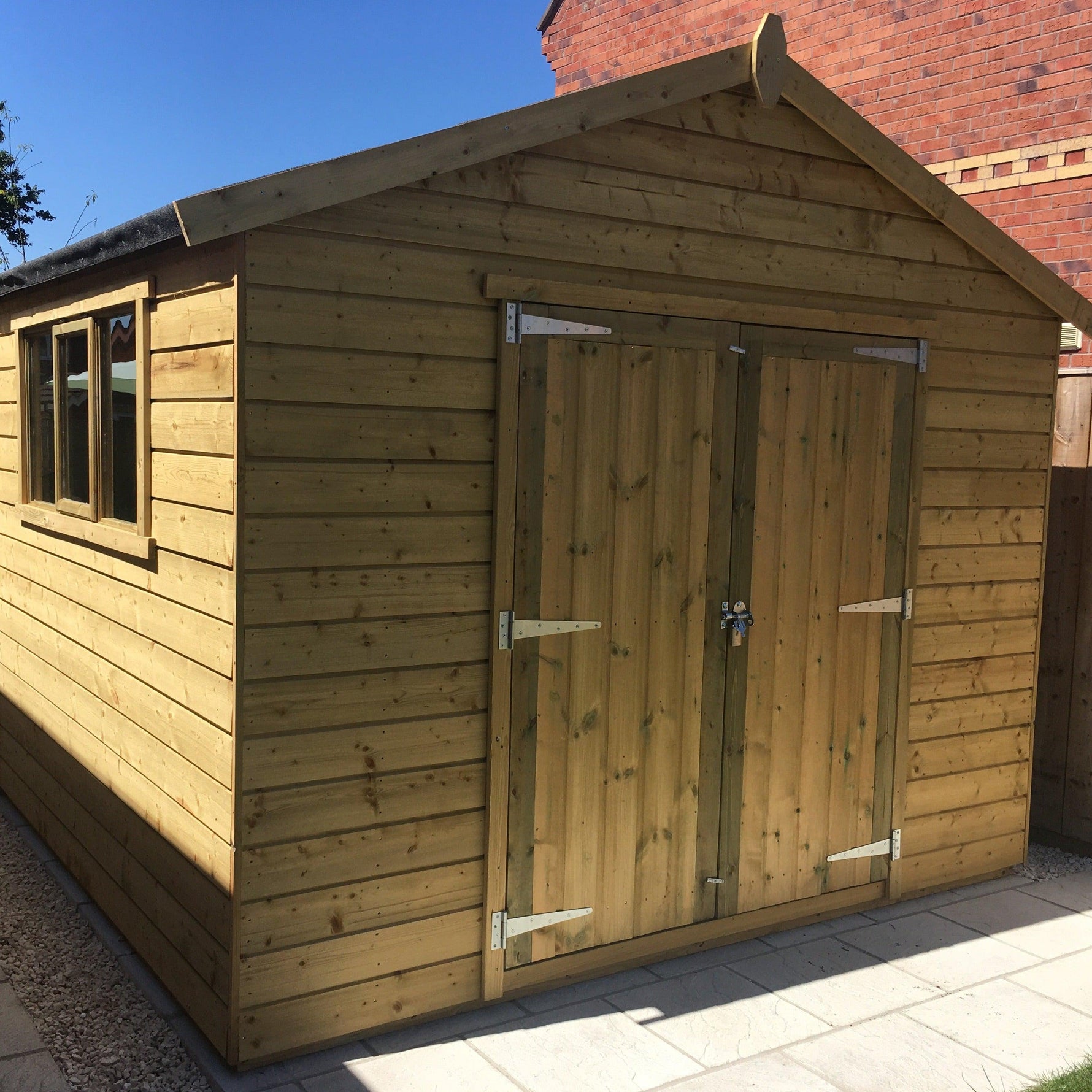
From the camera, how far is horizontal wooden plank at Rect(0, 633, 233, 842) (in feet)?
11.0

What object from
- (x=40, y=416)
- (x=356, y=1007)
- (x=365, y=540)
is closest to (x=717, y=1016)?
(x=356, y=1007)

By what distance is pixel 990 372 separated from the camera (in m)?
4.85

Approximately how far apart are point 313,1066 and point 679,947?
1.45 metres

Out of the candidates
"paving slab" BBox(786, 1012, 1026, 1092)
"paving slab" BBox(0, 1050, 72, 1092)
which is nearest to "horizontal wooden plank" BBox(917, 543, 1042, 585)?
"paving slab" BBox(786, 1012, 1026, 1092)

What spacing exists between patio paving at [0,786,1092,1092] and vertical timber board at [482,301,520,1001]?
323mm

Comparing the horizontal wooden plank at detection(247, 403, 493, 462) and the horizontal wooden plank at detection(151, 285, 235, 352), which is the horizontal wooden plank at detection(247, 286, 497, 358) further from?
the horizontal wooden plank at detection(247, 403, 493, 462)

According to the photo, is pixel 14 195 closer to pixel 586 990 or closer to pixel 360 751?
pixel 360 751

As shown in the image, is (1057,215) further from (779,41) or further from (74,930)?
(74,930)

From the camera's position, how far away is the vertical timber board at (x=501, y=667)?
11.7 ft

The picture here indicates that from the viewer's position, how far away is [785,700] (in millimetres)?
4336

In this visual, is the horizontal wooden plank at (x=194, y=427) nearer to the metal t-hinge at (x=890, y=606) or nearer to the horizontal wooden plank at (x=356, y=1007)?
the horizontal wooden plank at (x=356, y=1007)

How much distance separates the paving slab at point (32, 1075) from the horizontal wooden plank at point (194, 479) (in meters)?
1.71

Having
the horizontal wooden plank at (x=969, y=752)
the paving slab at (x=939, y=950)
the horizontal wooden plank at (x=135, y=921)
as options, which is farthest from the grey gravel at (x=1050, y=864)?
the horizontal wooden plank at (x=135, y=921)

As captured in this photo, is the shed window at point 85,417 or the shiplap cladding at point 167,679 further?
the shed window at point 85,417
